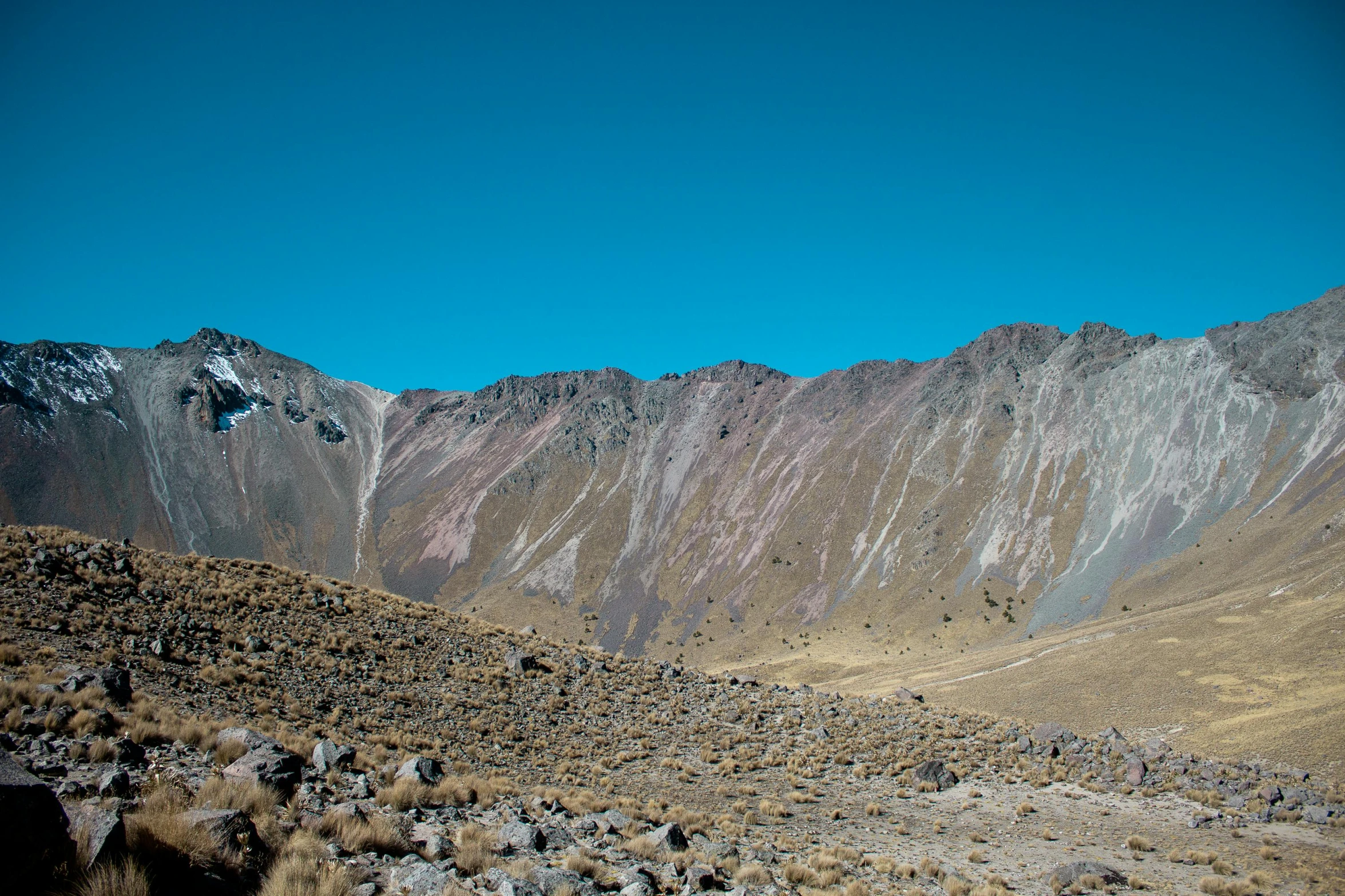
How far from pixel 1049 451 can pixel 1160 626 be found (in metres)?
72.4

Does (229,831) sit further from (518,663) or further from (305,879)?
(518,663)

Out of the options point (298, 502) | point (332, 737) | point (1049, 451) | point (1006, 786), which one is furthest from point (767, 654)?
point (298, 502)

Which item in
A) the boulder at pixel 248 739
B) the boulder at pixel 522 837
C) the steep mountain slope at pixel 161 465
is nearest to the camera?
the boulder at pixel 522 837

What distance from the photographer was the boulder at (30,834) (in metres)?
5.82

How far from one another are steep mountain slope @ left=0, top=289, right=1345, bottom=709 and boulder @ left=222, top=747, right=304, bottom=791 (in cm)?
5604

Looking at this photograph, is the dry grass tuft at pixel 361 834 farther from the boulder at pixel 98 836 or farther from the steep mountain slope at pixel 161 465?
the steep mountain slope at pixel 161 465

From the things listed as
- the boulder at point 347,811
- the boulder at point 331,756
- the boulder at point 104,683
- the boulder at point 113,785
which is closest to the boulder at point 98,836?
the boulder at point 113,785

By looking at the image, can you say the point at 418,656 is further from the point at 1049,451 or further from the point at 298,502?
the point at 298,502

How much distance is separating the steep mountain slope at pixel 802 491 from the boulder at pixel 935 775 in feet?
124

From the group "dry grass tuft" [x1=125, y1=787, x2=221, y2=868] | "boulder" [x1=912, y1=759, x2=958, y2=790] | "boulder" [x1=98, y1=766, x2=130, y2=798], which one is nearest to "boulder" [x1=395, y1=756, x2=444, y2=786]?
"boulder" [x1=98, y1=766, x2=130, y2=798]

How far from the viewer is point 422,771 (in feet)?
→ 44.6

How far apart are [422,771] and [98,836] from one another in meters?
7.87

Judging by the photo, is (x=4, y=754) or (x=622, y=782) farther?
(x=622, y=782)

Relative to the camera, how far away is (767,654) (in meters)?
101
